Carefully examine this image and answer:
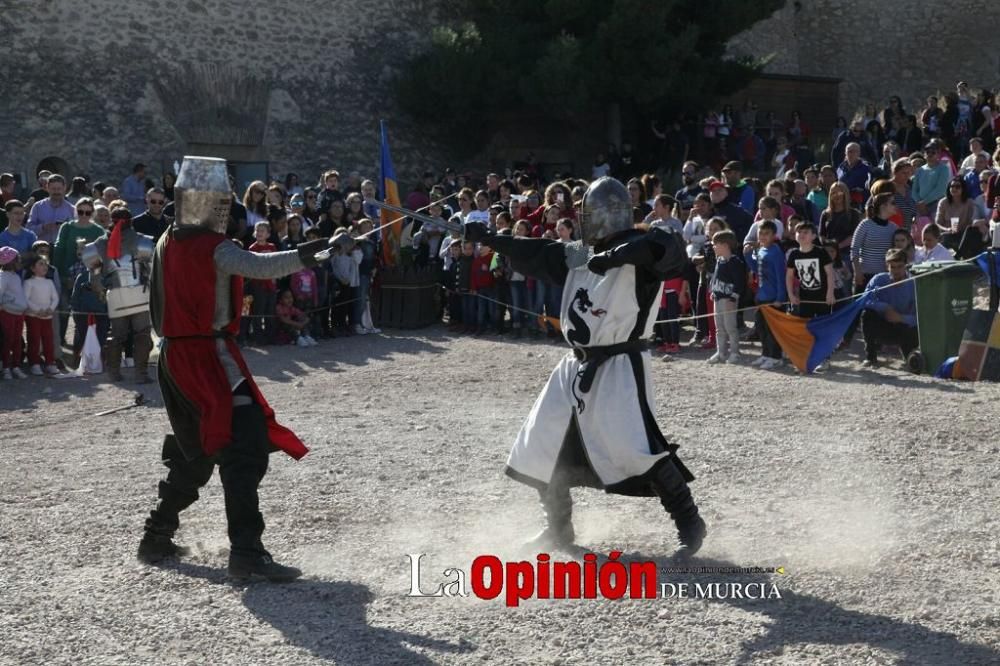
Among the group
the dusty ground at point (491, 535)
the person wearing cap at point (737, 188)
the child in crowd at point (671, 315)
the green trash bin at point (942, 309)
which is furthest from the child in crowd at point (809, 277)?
the person wearing cap at point (737, 188)

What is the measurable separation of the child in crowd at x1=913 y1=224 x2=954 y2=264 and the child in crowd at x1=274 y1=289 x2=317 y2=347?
579 cm

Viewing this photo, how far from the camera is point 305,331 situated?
12.7m

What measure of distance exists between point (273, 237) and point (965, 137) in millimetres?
9876

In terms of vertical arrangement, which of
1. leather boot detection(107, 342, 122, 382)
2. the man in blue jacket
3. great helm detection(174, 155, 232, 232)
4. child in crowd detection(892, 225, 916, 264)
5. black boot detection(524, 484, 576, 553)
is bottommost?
black boot detection(524, 484, 576, 553)

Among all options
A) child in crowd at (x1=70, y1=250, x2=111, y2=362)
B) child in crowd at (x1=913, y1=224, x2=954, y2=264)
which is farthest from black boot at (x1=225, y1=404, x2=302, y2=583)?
child in crowd at (x1=913, y1=224, x2=954, y2=264)

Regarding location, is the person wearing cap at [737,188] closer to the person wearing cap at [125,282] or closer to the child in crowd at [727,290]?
the child in crowd at [727,290]

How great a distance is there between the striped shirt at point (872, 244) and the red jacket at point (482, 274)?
373cm

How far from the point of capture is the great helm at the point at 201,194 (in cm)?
506

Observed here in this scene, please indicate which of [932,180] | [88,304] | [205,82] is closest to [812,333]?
[932,180]

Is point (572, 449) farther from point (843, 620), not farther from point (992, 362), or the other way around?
point (992, 362)

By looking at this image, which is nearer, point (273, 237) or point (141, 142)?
point (273, 237)

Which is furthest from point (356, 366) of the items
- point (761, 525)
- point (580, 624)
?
point (580, 624)

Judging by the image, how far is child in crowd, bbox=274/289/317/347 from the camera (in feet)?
41.1

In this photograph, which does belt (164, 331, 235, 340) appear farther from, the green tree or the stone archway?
the green tree
